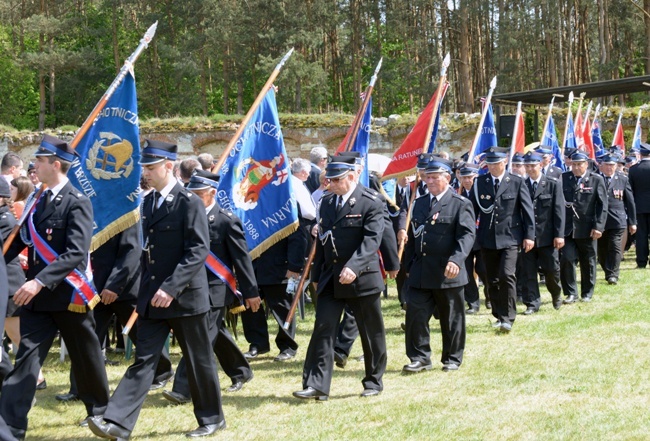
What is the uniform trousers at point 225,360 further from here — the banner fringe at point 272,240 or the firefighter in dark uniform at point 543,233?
the firefighter in dark uniform at point 543,233

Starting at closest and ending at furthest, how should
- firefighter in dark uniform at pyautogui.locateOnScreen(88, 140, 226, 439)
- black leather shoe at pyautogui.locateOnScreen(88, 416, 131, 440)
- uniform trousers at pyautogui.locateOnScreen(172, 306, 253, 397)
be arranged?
1. black leather shoe at pyautogui.locateOnScreen(88, 416, 131, 440)
2. firefighter in dark uniform at pyautogui.locateOnScreen(88, 140, 226, 439)
3. uniform trousers at pyautogui.locateOnScreen(172, 306, 253, 397)

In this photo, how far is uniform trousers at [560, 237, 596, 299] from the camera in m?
12.0

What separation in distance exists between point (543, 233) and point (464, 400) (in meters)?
4.97

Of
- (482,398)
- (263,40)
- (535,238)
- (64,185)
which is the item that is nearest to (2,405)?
(64,185)

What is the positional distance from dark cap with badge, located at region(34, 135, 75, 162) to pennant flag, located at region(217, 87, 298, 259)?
2577 millimetres

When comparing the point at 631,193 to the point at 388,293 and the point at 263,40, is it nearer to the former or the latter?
the point at 388,293

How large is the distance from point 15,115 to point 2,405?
4385cm

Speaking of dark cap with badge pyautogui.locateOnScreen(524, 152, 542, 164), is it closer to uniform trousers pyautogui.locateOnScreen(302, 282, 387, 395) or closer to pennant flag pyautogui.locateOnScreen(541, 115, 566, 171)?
pennant flag pyautogui.locateOnScreen(541, 115, 566, 171)

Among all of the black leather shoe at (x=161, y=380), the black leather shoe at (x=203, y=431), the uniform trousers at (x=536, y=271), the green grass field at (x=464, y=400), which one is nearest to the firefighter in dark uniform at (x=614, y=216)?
the uniform trousers at (x=536, y=271)

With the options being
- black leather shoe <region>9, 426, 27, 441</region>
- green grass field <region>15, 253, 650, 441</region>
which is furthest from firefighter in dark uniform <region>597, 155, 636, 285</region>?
black leather shoe <region>9, 426, 27, 441</region>

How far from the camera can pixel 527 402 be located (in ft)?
22.1

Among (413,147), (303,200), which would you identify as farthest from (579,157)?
(303,200)

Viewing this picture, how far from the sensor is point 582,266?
1244 cm

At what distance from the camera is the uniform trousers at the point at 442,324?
319 inches
